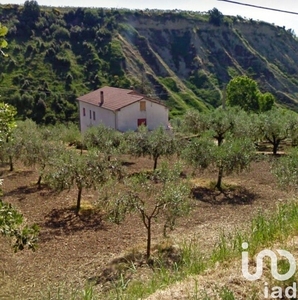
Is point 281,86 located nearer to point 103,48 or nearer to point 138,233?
point 103,48

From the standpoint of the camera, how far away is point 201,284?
4.12 meters

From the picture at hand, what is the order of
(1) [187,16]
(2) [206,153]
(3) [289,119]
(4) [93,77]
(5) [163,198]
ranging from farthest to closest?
1. (1) [187,16]
2. (4) [93,77]
3. (3) [289,119]
4. (2) [206,153]
5. (5) [163,198]

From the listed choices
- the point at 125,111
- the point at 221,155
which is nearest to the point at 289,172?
the point at 221,155

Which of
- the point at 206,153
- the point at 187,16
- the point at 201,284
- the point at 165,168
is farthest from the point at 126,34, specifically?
the point at 201,284

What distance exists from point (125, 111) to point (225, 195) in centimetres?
1877

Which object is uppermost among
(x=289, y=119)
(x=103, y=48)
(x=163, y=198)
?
(x=103, y=48)

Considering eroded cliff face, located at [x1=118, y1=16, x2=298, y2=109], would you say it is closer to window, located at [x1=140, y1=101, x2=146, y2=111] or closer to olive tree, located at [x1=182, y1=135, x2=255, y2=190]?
window, located at [x1=140, y1=101, x2=146, y2=111]

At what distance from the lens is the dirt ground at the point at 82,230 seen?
9.27 metres

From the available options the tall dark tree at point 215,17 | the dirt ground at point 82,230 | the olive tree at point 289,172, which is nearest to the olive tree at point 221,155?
the dirt ground at point 82,230

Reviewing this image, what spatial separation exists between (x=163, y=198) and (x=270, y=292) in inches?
245

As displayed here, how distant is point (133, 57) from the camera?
6900 centimetres

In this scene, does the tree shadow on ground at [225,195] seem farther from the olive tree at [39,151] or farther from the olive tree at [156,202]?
the olive tree at [39,151]

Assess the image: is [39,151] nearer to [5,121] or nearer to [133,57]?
[5,121]

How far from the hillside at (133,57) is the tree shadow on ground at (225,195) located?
36.8m
